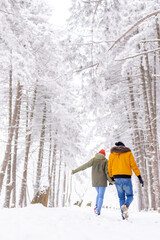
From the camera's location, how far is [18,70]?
6871 millimetres

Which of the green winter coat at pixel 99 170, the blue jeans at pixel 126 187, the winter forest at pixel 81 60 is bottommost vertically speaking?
the blue jeans at pixel 126 187

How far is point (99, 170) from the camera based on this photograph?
615 cm

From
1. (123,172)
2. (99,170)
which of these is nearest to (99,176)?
(99,170)

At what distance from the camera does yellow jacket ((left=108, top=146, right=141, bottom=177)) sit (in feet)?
16.9

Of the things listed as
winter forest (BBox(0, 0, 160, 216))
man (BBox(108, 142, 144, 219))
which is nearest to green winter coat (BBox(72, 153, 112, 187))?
man (BBox(108, 142, 144, 219))

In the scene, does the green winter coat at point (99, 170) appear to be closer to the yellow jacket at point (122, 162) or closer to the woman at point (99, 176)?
the woman at point (99, 176)

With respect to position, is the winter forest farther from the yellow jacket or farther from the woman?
the yellow jacket

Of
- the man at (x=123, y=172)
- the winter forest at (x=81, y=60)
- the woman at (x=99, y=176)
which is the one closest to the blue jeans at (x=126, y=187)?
the man at (x=123, y=172)

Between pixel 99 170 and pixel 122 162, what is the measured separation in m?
1.14

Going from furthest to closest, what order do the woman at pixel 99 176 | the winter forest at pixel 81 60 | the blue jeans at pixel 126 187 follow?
the woman at pixel 99 176 → the winter forest at pixel 81 60 → the blue jeans at pixel 126 187

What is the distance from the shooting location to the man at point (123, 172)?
16.7 ft

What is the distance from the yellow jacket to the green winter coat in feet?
2.45

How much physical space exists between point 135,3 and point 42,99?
7.17 meters

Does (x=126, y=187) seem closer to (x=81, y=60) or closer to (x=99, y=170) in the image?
(x=99, y=170)
